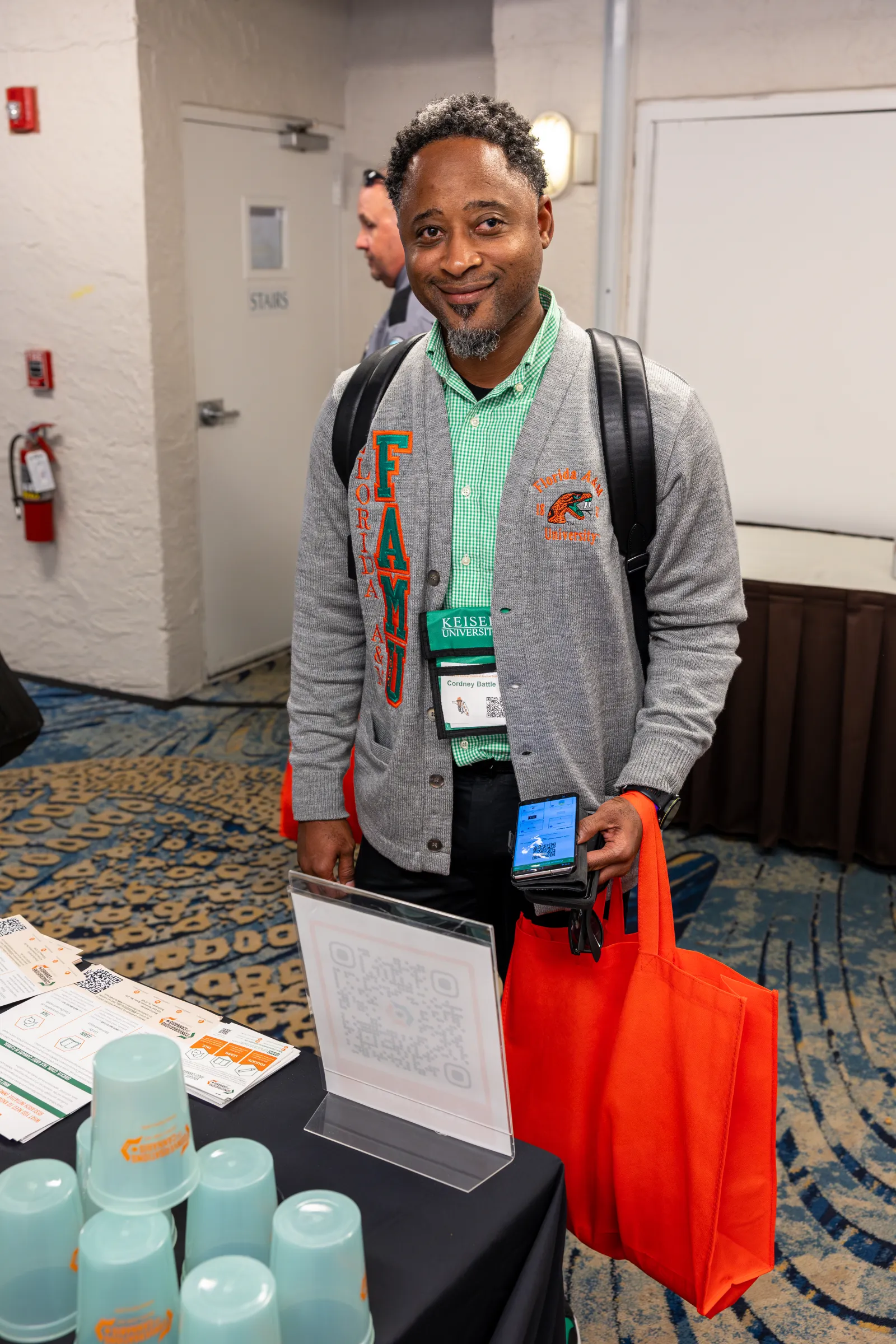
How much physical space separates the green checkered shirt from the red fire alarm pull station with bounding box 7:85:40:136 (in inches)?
139

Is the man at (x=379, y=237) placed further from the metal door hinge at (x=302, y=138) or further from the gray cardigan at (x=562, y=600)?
the gray cardigan at (x=562, y=600)

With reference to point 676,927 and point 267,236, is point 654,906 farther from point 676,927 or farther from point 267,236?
point 267,236

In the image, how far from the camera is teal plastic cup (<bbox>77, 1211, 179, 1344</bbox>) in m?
0.88

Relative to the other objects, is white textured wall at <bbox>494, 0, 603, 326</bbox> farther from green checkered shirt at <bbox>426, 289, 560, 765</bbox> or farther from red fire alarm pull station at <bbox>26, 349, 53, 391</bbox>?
green checkered shirt at <bbox>426, 289, 560, 765</bbox>

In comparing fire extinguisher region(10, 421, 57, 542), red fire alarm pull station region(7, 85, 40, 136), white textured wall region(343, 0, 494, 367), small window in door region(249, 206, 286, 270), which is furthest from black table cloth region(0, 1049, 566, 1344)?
white textured wall region(343, 0, 494, 367)

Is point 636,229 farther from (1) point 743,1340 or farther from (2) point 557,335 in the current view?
(1) point 743,1340

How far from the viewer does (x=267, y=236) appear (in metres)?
4.96

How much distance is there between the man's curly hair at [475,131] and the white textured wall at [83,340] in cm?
309

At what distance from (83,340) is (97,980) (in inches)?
138

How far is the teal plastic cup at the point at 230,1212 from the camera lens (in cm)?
98

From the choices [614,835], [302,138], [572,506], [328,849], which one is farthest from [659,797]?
[302,138]

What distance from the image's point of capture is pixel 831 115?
357cm

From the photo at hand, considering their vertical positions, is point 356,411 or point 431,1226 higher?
point 356,411

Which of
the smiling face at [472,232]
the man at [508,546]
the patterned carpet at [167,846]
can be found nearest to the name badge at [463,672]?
the man at [508,546]
